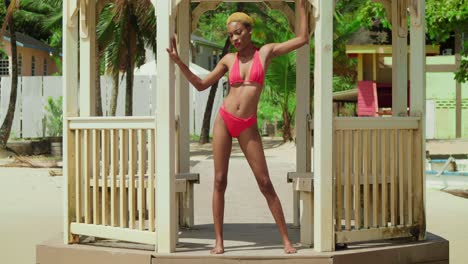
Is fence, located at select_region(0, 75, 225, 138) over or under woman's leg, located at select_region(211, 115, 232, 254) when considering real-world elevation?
over

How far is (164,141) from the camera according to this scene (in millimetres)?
8109

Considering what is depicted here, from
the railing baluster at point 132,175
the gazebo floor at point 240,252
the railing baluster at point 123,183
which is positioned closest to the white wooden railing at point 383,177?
the gazebo floor at point 240,252

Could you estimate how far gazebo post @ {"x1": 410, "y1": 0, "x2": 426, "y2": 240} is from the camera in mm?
8883

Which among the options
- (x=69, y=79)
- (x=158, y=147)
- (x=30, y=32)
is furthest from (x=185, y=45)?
(x=30, y=32)

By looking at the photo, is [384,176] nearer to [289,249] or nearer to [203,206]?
[289,249]

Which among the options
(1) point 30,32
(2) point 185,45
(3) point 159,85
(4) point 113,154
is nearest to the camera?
(3) point 159,85

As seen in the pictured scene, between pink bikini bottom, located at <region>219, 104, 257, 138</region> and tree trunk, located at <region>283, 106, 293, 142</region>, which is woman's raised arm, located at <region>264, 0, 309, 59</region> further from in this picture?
tree trunk, located at <region>283, 106, 293, 142</region>

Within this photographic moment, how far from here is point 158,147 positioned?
320 inches

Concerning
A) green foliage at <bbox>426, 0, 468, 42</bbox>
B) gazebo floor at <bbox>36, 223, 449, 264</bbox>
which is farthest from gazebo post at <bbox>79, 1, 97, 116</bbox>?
green foliage at <bbox>426, 0, 468, 42</bbox>

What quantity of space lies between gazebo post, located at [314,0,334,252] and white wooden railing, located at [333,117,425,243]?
0.76ft

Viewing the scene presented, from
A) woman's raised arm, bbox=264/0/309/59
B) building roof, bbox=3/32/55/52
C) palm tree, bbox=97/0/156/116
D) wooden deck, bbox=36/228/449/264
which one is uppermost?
building roof, bbox=3/32/55/52

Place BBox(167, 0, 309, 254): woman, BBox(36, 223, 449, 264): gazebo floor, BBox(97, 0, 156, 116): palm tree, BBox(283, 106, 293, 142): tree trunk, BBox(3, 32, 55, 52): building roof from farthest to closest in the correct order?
BBox(3, 32, 55, 52): building roof, BBox(283, 106, 293, 142): tree trunk, BBox(97, 0, 156, 116): palm tree, BBox(167, 0, 309, 254): woman, BBox(36, 223, 449, 264): gazebo floor

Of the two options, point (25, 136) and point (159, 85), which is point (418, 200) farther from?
point (25, 136)

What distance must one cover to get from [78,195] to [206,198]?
8584 millimetres
